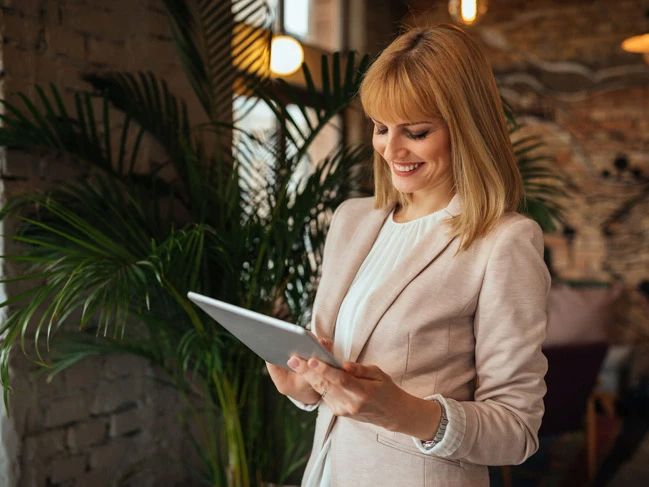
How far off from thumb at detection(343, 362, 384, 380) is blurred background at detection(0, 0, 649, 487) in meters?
0.80

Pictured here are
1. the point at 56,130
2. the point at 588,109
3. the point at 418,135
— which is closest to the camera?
the point at 418,135

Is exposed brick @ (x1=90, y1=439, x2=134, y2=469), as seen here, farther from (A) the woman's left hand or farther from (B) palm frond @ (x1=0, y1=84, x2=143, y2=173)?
(A) the woman's left hand

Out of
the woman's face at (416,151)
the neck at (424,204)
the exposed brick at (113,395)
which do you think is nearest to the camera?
the woman's face at (416,151)

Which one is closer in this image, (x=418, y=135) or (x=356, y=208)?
(x=418, y=135)

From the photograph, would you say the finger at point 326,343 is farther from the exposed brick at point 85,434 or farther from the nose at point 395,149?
the exposed brick at point 85,434

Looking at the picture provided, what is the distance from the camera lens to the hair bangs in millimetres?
1232

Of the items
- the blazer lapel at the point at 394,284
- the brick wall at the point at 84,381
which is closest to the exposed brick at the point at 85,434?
the brick wall at the point at 84,381

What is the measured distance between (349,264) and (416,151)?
10.9 inches

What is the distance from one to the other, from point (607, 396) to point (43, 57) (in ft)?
13.7

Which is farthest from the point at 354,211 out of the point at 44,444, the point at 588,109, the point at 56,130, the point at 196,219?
the point at 588,109

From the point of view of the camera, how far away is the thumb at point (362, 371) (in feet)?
3.50

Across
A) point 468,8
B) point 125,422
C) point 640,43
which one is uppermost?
→ point 640,43

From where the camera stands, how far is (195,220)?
212 centimetres

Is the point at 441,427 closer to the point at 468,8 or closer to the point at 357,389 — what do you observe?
the point at 357,389
